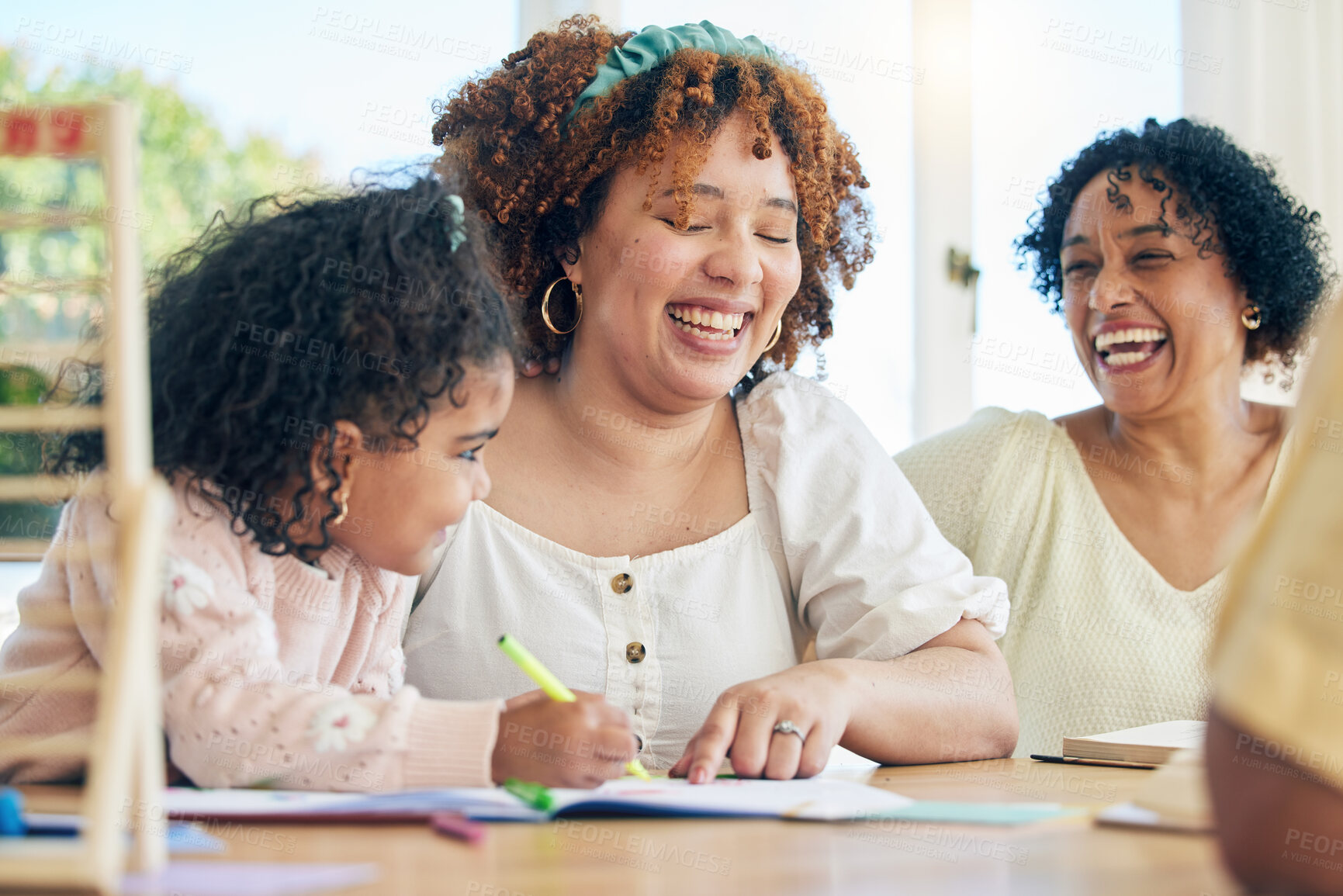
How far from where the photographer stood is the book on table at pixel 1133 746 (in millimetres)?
1257

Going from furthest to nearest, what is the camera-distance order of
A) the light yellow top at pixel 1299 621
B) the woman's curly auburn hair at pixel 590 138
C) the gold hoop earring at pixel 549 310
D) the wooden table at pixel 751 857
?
1. the gold hoop earring at pixel 549 310
2. the woman's curly auburn hair at pixel 590 138
3. the wooden table at pixel 751 857
4. the light yellow top at pixel 1299 621

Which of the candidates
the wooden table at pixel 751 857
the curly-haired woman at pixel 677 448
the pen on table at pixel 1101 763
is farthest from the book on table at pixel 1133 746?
the wooden table at pixel 751 857

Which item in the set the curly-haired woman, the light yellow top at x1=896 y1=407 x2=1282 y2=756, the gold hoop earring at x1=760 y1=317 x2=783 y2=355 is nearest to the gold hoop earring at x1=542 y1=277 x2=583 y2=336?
the curly-haired woman

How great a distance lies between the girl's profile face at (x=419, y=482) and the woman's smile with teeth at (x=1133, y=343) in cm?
133

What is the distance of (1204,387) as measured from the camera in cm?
208

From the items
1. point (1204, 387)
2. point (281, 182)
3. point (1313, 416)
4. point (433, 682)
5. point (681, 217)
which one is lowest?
point (433, 682)

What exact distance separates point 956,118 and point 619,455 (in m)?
2.08

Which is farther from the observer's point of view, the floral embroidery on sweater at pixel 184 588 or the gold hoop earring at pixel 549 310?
the gold hoop earring at pixel 549 310

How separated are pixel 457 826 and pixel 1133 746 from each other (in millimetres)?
842

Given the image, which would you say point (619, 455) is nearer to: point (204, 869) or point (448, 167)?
point (448, 167)

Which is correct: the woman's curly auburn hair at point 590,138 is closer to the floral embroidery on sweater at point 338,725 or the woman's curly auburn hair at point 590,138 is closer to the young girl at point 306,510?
the young girl at point 306,510

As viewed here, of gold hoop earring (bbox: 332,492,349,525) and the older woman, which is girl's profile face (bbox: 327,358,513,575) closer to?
gold hoop earring (bbox: 332,492,349,525)

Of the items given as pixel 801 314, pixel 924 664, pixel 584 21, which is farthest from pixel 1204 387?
pixel 584 21

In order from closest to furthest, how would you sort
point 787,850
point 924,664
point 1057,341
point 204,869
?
point 204,869 < point 787,850 < point 924,664 < point 1057,341
